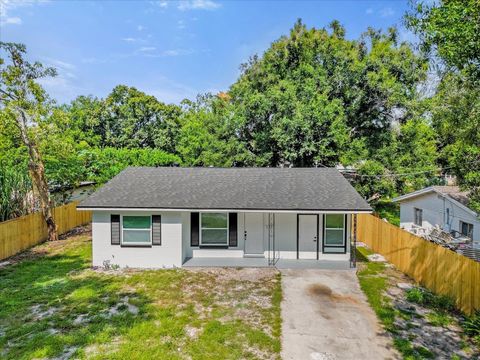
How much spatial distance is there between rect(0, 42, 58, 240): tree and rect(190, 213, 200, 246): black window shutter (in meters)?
8.93

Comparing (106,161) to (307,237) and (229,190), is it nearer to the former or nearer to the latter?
(229,190)

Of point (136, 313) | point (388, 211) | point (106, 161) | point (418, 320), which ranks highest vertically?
point (106, 161)

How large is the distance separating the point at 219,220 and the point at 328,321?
6.73 m

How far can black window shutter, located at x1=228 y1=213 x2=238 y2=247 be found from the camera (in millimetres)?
13945

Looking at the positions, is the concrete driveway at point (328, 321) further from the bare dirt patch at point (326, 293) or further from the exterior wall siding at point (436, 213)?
the exterior wall siding at point (436, 213)

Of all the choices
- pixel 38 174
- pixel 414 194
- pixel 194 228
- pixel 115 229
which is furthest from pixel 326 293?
pixel 38 174

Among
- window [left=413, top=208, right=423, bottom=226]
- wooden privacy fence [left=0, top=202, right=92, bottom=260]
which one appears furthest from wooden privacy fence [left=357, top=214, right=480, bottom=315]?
wooden privacy fence [left=0, top=202, right=92, bottom=260]

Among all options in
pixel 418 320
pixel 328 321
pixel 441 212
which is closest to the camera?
pixel 328 321

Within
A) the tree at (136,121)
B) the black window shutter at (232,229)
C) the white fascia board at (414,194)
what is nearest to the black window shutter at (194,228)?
the black window shutter at (232,229)

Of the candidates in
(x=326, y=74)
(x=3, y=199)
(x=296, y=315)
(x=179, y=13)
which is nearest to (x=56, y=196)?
(x=3, y=199)

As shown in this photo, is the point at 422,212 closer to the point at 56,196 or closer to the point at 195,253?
the point at 195,253

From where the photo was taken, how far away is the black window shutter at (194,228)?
→ 46.1 ft

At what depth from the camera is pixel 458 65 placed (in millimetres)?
10844

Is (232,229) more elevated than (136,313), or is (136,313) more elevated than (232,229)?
(232,229)
